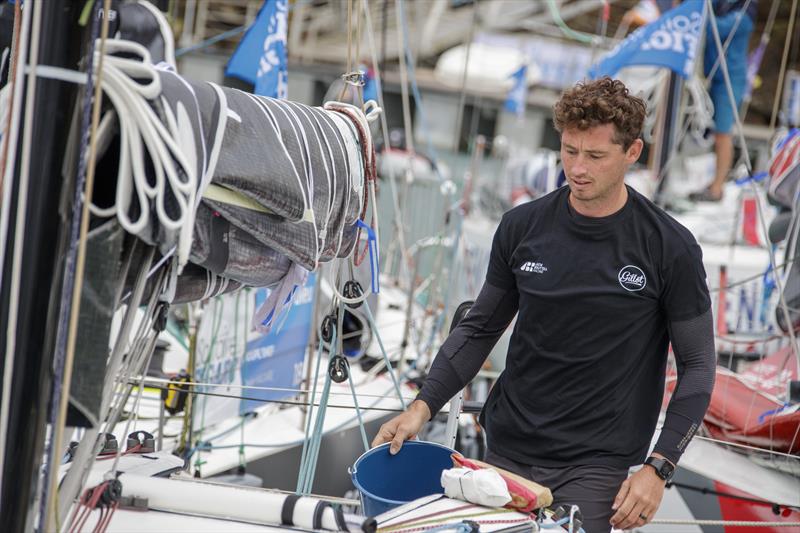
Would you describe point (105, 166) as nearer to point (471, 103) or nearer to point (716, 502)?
point (716, 502)

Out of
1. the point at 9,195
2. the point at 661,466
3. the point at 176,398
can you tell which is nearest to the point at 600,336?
the point at 661,466

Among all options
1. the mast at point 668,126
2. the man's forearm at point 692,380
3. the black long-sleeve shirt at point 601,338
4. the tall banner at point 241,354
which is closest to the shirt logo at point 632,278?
the black long-sleeve shirt at point 601,338

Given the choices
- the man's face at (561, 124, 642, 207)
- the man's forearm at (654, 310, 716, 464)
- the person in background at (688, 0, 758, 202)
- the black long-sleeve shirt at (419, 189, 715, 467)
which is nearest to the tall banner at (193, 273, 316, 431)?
the black long-sleeve shirt at (419, 189, 715, 467)

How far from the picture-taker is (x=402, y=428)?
6.95 ft

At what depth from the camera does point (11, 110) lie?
138 cm

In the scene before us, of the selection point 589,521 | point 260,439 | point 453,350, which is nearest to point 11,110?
point 453,350

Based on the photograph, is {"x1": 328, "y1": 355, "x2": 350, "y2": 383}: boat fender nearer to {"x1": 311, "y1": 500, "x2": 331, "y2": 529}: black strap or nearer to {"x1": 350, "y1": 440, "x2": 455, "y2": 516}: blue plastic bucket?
{"x1": 350, "y1": 440, "x2": 455, "y2": 516}: blue plastic bucket

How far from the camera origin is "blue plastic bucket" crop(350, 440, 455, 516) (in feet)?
6.89

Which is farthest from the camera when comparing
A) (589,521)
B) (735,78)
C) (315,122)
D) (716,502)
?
(735,78)

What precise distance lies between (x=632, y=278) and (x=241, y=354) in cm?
220

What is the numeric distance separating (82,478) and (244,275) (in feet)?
1.55

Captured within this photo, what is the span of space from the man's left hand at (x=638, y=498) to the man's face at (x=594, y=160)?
0.63 meters

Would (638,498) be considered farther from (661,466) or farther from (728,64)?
(728,64)

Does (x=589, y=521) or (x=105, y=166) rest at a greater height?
(x=105, y=166)
